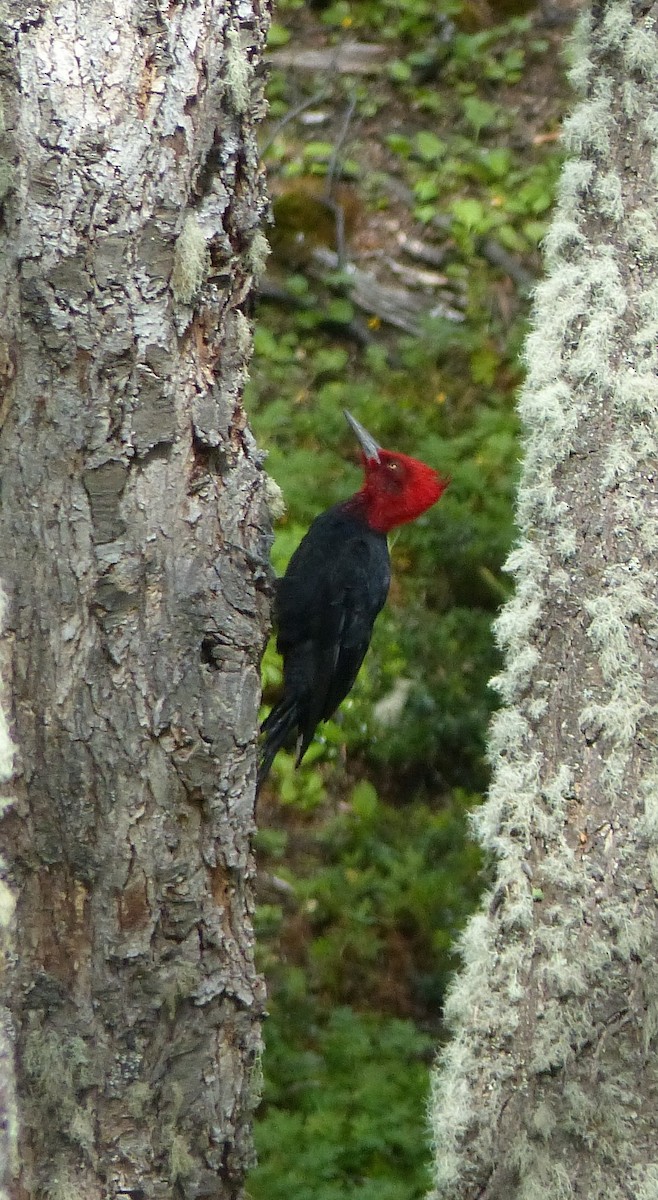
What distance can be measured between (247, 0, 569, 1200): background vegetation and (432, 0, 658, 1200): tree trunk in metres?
1.07

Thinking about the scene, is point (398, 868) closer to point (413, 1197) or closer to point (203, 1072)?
point (413, 1197)

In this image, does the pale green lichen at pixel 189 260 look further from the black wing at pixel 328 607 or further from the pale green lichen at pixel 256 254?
the black wing at pixel 328 607

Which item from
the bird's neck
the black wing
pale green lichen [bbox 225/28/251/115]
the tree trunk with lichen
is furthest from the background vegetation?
pale green lichen [bbox 225/28/251/115]

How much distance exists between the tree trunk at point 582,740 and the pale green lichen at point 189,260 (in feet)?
2.22

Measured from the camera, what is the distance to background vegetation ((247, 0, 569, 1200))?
3.54 meters

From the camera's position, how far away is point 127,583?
6.36ft

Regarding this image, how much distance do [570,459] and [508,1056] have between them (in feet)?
3.49

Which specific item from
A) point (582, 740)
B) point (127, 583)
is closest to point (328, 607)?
point (582, 740)

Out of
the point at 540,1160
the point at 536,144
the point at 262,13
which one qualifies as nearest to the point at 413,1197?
the point at 540,1160

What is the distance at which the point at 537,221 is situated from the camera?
6.17 meters

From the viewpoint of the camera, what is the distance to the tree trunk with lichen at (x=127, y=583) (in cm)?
182

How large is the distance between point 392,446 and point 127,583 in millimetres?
3423

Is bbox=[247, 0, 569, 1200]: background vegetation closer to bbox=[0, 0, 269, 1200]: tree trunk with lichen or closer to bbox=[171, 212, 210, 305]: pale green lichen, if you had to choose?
bbox=[0, 0, 269, 1200]: tree trunk with lichen

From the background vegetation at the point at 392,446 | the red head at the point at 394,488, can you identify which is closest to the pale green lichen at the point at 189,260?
the red head at the point at 394,488
